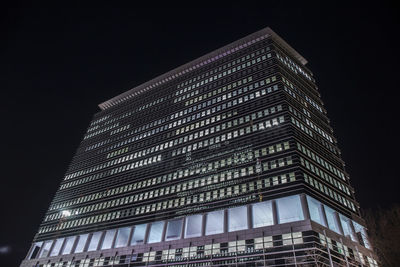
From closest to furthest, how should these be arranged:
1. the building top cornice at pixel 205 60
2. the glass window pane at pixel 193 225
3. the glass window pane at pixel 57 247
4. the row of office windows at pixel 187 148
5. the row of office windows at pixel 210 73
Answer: the glass window pane at pixel 193 225
the row of office windows at pixel 187 148
the glass window pane at pixel 57 247
the row of office windows at pixel 210 73
the building top cornice at pixel 205 60

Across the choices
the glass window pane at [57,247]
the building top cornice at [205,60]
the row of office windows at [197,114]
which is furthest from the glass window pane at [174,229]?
the building top cornice at [205,60]

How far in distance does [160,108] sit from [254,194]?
2303 inches

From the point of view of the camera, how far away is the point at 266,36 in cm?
9925

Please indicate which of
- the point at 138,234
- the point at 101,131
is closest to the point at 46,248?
the point at 138,234

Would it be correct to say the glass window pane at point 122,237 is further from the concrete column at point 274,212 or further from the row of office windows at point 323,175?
the row of office windows at point 323,175

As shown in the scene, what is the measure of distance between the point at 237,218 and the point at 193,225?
39.3 feet

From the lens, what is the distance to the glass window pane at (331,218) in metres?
64.3

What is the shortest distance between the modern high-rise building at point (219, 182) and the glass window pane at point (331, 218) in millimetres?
301

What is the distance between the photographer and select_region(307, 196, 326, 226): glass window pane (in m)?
60.0

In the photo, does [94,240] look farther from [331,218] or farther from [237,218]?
[331,218]

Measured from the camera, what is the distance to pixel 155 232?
3130 inches

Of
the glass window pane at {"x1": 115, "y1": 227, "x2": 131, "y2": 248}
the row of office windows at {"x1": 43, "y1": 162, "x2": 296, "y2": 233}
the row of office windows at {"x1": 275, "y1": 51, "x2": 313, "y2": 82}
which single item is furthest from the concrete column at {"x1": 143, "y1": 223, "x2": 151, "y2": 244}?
the row of office windows at {"x1": 275, "y1": 51, "x2": 313, "y2": 82}

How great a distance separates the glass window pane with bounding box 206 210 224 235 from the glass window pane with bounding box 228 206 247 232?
95.4 inches

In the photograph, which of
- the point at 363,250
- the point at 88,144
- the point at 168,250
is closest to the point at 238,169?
the point at 168,250
